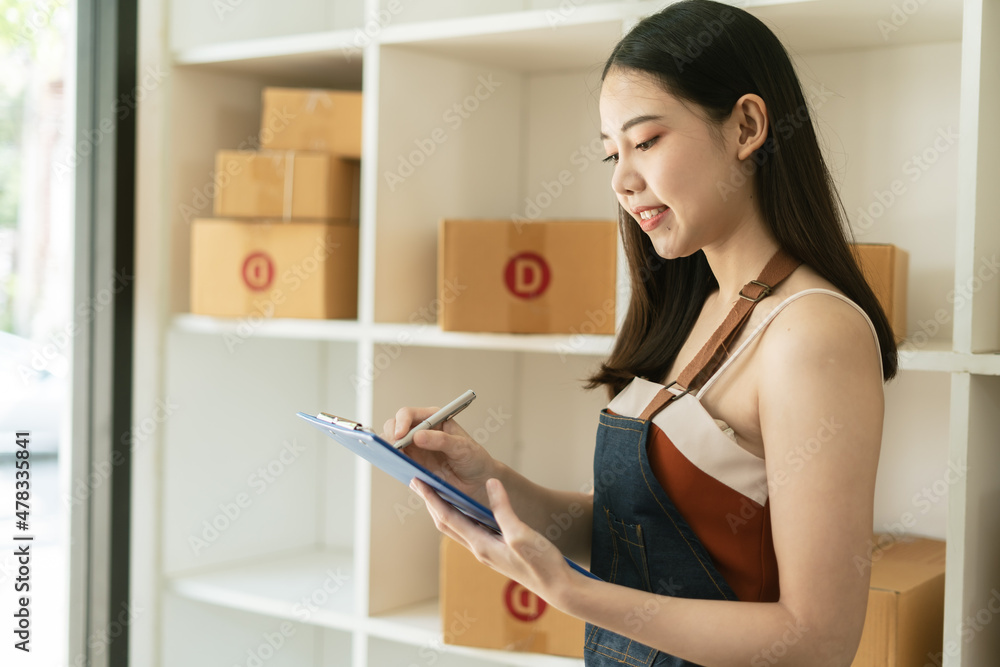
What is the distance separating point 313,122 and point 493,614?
1.04m

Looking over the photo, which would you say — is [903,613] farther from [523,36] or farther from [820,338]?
[523,36]

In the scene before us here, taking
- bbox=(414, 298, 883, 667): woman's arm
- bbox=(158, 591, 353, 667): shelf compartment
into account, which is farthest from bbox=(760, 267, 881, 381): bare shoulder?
bbox=(158, 591, 353, 667): shelf compartment

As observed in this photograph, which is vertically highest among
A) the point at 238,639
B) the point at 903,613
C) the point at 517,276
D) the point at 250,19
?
the point at 250,19

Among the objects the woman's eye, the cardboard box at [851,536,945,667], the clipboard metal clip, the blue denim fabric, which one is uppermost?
the woman's eye

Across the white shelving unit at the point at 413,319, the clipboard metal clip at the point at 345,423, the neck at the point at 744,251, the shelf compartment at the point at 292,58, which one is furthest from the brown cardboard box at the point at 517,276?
the clipboard metal clip at the point at 345,423

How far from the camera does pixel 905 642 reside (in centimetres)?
143

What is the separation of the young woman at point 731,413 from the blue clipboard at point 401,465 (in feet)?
0.08

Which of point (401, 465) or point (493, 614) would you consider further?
Answer: point (493, 614)

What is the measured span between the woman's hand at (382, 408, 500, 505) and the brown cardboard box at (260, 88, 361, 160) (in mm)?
854

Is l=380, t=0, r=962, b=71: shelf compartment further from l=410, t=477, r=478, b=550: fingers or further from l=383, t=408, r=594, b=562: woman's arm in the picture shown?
l=410, t=477, r=478, b=550: fingers

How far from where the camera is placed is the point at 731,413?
1.08 meters

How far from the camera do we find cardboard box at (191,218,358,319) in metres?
1.97

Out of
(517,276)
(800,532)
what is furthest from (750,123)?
(517,276)

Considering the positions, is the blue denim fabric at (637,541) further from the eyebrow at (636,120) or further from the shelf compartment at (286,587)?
the shelf compartment at (286,587)
